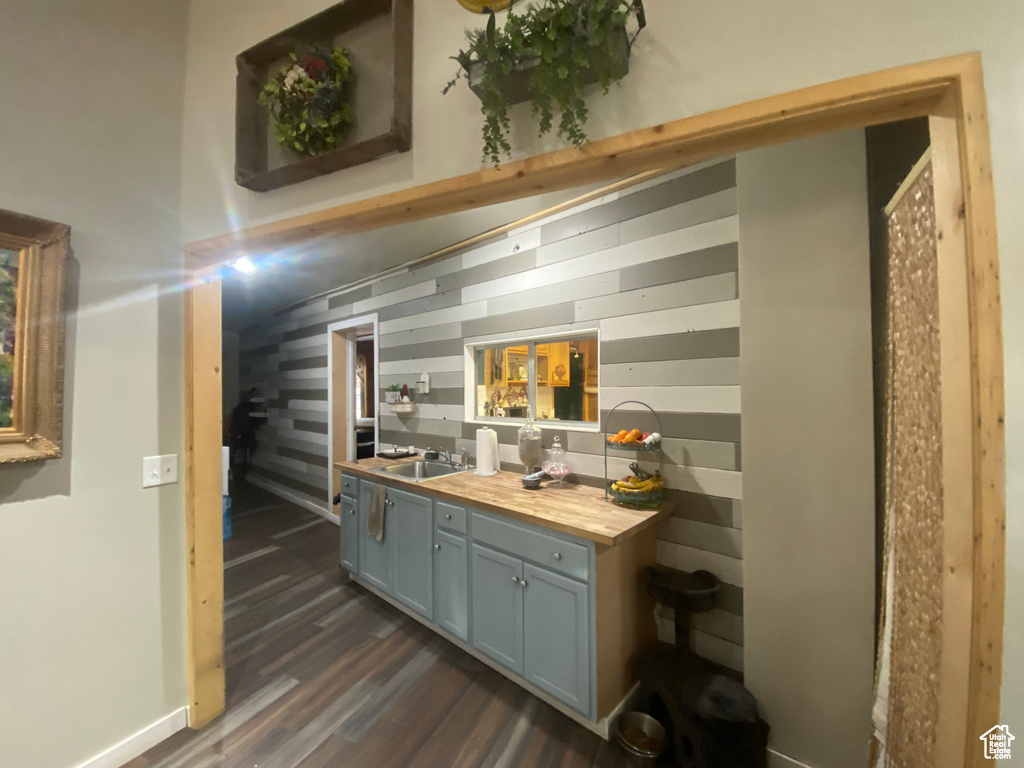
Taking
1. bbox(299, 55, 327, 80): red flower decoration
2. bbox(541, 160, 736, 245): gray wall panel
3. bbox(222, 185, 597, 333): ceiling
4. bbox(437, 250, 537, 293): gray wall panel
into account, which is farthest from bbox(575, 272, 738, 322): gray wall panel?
bbox(299, 55, 327, 80): red flower decoration

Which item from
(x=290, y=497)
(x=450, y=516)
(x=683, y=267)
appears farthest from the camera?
(x=290, y=497)

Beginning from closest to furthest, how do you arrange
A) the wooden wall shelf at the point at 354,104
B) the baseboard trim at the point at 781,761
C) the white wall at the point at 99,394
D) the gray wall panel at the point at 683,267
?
1. the wooden wall shelf at the point at 354,104
2. the white wall at the point at 99,394
3. the baseboard trim at the point at 781,761
4. the gray wall panel at the point at 683,267

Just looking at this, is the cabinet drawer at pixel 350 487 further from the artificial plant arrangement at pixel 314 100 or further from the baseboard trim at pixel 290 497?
the artificial plant arrangement at pixel 314 100

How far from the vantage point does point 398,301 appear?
366 centimetres

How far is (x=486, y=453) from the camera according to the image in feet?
8.77

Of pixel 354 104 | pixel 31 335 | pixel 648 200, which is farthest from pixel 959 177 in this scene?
pixel 31 335

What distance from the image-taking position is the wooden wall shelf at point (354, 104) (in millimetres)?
1218

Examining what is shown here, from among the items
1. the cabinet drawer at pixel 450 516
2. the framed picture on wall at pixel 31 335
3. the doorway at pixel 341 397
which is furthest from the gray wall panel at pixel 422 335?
the framed picture on wall at pixel 31 335

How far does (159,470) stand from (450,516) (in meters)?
1.30

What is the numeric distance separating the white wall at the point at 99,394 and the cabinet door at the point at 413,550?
42.9 inches

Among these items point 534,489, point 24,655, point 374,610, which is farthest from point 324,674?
point 534,489

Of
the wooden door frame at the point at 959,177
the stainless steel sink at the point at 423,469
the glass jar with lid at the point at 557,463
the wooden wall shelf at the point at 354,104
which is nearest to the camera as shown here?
the wooden door frame at the point at 959,177

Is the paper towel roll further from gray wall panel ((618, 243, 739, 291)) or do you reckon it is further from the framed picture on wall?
the framed picture on wall

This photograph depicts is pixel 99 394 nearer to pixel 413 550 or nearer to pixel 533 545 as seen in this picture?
pixel 413 550
